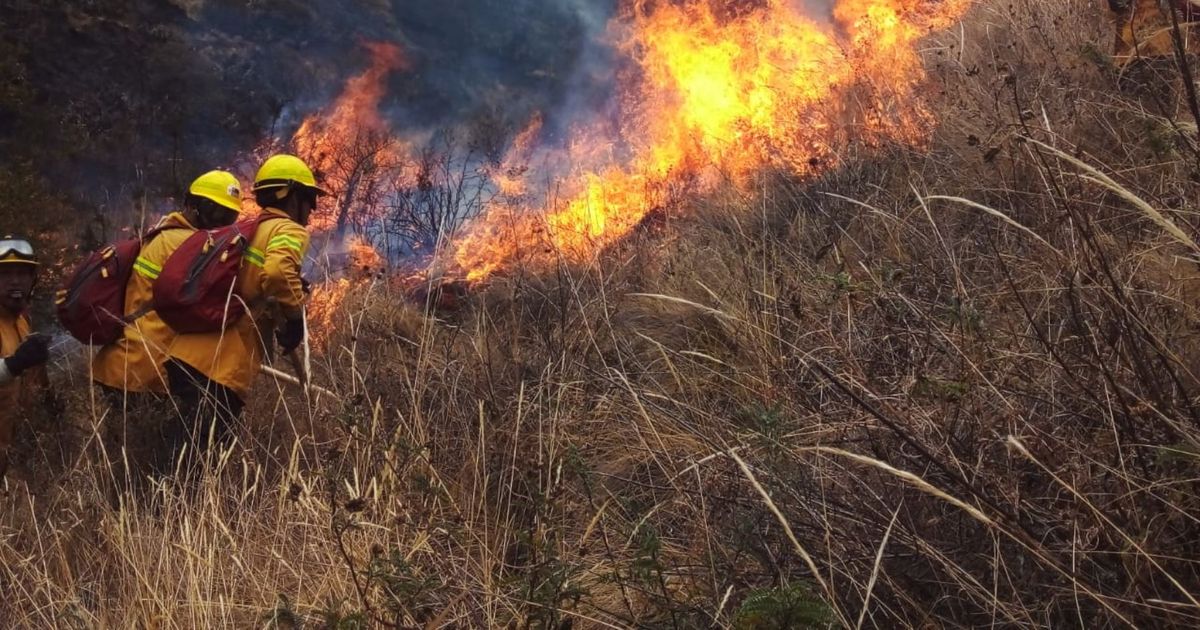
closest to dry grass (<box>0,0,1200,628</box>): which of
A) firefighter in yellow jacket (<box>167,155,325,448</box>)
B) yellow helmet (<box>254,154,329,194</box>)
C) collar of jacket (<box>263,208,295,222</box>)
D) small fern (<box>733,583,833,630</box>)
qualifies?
small fern (<box>733,583,833,630</box>)

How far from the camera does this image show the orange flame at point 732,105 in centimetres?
619

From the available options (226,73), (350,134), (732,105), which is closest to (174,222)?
(732,105)

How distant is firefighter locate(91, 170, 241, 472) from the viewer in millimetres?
3240

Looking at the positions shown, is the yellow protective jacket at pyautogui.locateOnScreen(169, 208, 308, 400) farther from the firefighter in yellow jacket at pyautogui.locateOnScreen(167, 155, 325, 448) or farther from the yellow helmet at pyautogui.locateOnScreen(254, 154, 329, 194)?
the yellow helmet at pyautogui.locateOnScreen(254, 154, 329, 194)

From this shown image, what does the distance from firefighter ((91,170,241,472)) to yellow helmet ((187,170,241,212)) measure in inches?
6.1

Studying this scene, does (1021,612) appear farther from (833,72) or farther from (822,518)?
(833,72)

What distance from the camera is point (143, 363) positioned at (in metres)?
3.29

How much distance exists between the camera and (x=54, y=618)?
6.37 feet

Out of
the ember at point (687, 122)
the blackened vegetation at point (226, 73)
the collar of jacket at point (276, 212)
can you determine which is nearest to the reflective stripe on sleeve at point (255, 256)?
the collar of jacket at point (276, 212)

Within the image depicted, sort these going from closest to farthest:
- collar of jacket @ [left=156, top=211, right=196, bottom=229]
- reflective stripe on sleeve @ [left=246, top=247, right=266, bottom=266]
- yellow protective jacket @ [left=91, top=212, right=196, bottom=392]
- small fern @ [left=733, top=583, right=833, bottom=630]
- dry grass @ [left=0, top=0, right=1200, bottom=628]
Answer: small fern @ [left=733, top=583, right=833, bottom=630] < dry grass @ [left=0, top=0, right=1200, bottom=628] < yellow protective jacket @ [left=91, top=212, right=196, bottom=392] < reflective stripe on sleeve @ [left=246, top=247, right=266, bottom=266] < collar of jacket @ [left=156, top=211, right=196, bottom=229]

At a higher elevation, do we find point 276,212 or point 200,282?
point 276,212

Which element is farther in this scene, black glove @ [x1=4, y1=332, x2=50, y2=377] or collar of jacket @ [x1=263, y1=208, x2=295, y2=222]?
collar of jacket @ [x1=263, y1=208, x2=295, y2=222]

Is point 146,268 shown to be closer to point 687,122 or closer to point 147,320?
point 147,320

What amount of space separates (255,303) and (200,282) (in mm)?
283
